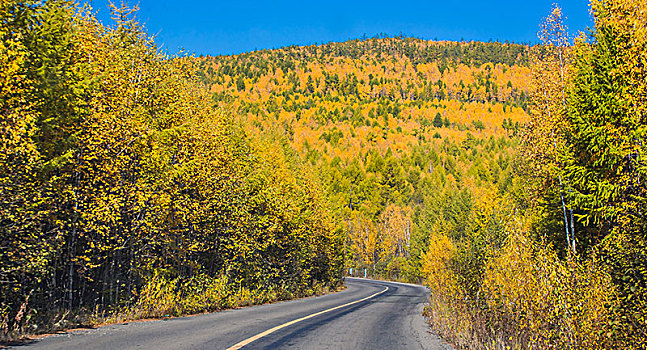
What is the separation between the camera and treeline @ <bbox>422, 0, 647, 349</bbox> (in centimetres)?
668

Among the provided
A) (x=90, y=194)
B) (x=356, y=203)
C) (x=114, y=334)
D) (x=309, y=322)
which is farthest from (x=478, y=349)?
(x=356, y=203)

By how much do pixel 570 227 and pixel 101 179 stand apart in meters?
17.6

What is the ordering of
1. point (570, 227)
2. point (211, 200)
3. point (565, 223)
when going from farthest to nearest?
point (570, 227) < point (565, 223) < point (211, 200)

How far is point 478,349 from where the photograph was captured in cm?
767

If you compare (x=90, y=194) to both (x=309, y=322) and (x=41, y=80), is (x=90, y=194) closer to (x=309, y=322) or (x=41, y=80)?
(x=41, y=80)

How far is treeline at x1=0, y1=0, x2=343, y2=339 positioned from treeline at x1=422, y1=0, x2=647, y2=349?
8.30 metres

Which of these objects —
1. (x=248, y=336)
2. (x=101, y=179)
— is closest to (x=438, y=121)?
(x=101, y=179)

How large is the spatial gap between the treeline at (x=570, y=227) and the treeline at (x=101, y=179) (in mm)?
8301

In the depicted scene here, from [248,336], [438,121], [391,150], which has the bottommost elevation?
[248,336]

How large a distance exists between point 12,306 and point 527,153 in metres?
18.4

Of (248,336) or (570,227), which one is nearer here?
(248,336)

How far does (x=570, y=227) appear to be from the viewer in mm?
17031

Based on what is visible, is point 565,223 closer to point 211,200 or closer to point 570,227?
point 570,227

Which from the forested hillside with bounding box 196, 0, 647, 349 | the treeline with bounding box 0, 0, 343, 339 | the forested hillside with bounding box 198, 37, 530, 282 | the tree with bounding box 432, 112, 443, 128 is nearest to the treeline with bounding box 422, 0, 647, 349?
the forested hillside with bounding box 196, 0, 647, 349
